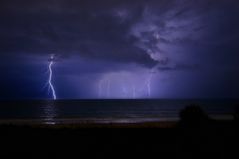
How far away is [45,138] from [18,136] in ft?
6.01

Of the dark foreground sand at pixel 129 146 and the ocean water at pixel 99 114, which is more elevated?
the dark foreground sand at pixel 129 146

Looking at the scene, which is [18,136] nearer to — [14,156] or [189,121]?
[14,156]

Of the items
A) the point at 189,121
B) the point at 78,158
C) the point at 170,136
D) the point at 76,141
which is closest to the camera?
the point at 78,158

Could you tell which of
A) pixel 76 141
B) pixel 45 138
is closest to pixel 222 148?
pixel 76 141

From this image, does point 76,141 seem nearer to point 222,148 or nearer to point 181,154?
point 181,154

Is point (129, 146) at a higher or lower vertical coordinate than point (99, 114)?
higher

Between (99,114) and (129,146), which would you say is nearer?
(129,146)

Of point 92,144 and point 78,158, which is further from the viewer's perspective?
point 92,144

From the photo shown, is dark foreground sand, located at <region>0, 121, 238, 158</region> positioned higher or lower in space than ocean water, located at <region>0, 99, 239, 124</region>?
higher

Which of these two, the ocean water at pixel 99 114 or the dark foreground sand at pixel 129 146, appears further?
the ocean water at pixel 99 114

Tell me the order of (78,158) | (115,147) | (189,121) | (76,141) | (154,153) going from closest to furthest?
1. (78,158)
2. (154,153)
3. (115,147)
4. (76,141)
5. (189,121)

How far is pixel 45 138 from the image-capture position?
1800 centimetres

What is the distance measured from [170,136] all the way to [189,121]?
4.55 meters

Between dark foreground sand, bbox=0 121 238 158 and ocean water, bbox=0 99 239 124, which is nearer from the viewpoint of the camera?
dark foreground sand, bbox=0 121 238 158
